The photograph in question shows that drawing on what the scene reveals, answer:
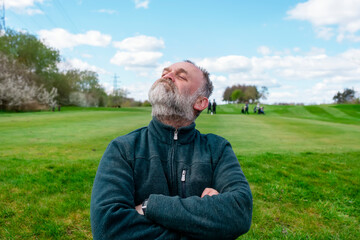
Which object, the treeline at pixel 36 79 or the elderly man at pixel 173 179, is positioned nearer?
the elderly man at pixel 173 179

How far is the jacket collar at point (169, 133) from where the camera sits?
198 centimetres

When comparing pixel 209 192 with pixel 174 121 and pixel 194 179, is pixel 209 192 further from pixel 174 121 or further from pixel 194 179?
pixel 174 121

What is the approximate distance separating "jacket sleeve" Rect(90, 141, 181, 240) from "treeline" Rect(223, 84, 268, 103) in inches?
3608

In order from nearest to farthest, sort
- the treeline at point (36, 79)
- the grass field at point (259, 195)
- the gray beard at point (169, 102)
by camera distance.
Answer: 1. the gray beard at point (169, 102)
2. the grass field at point (259, 195)
3. the treeline at point (36, 79)

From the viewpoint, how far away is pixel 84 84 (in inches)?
2665

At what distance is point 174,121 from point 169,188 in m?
0.53

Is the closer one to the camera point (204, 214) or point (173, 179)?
point (204, 214)

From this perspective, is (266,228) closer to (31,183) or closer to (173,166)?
(173,166)

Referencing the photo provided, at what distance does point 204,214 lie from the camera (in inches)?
59.6

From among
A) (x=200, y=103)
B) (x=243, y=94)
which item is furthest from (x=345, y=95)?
(x=200, y=103)

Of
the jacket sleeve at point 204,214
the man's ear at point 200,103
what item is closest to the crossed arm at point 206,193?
the jacket sleeve at point 204,214

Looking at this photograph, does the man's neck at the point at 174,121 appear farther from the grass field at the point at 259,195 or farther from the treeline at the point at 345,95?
the treeline at the point at 345,95

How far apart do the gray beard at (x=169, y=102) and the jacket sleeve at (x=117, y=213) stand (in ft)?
1.81

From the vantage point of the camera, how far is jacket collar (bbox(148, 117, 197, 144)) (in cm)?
198
